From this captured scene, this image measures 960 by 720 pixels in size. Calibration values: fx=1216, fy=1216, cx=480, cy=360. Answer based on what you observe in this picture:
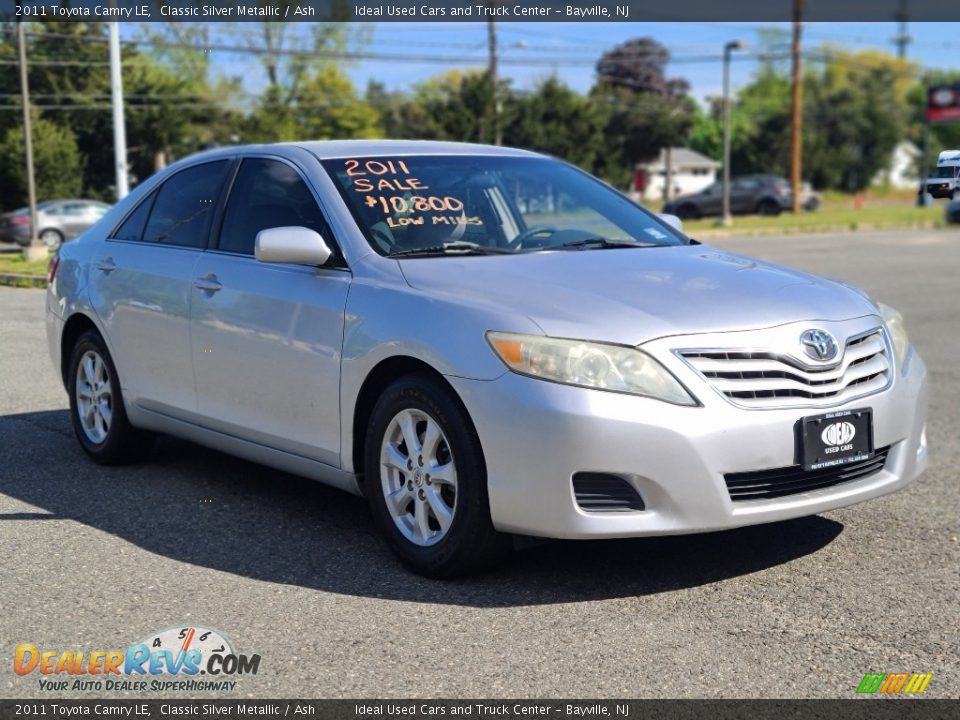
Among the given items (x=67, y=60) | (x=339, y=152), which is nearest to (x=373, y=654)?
(x=339, y=152)

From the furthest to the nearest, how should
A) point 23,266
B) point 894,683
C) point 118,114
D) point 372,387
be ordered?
1. point 118,114
2. point 23,266
3. point 372,387
4. point 894,683

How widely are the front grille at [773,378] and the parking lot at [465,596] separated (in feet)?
2.26

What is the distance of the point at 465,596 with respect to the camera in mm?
4234

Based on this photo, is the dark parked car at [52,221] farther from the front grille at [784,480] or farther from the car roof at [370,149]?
the front grille at [784,480]

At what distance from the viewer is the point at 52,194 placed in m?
43.3

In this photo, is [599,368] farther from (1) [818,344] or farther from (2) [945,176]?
(2) [945,176]

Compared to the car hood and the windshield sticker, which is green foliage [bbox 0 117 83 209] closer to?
the windshield sticker

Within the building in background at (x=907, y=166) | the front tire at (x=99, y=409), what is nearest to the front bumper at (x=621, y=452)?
the front tire at (x=99, y=409)

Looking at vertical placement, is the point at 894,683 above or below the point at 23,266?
above

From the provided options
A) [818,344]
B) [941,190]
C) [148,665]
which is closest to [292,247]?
[148,665]

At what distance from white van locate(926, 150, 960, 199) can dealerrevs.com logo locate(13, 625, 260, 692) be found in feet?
7.56

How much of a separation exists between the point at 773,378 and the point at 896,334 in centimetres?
97

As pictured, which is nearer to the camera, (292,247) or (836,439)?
(836,439)

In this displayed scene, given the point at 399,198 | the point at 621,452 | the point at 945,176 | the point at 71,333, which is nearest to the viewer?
the point at 945,176
